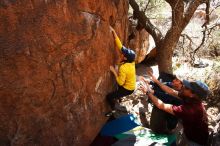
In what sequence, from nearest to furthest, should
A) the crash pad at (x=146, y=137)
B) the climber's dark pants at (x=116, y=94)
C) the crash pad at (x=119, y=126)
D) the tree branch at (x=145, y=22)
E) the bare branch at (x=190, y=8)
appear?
1. the crash pad at (x=146, y=137)
2. the crash pad at (x=119, y=126)
3. the climber's dark pants at (x=116, y=94)
4. the bare branch at (x=190, y=8)
5. the tree branch at (x=145, y=22)

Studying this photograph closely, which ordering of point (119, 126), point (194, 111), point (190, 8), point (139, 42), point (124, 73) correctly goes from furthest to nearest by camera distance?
point (139, 42) < point (190, 8) < point (119, 126) < point (124, 73) < point (194, 111)

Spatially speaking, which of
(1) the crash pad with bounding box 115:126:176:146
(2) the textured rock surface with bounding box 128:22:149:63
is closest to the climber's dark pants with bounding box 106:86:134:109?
(1) the crash pad with bounding box 115:126:176:146

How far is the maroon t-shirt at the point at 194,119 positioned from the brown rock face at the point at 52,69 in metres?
1.61

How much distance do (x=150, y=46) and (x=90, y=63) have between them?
708 centimetres

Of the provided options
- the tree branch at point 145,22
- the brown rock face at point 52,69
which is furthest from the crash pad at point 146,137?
the tree branch at point 145,22

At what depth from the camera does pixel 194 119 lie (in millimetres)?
4348

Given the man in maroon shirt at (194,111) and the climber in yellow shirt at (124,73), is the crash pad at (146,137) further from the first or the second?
the man in maroon shirt at (194,111)

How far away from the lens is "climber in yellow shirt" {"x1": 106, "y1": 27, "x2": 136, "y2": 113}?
19.0 feet

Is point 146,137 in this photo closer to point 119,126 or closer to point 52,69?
point 119,126

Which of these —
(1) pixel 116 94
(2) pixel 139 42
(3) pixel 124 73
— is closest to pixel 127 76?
(3) pixel 124 73

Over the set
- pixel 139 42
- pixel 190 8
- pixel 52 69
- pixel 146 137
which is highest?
pixel 190 8

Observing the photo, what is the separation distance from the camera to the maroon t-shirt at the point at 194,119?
433cm

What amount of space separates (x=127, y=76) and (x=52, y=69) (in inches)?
65.4

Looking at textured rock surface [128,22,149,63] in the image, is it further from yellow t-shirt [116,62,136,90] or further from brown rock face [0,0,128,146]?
brown rock face [0,0,128,146]
